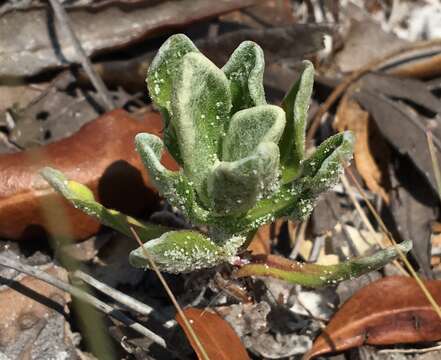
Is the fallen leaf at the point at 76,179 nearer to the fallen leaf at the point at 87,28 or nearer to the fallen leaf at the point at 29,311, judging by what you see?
the fallen leaf at the point at 29,311

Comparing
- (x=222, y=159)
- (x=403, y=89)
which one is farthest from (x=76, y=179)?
(x=403, y=89)

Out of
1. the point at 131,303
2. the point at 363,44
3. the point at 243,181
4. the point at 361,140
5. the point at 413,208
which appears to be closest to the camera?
the point at 243,181

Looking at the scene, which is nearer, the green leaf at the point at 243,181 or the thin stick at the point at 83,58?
the green leaf at the point at 243,181

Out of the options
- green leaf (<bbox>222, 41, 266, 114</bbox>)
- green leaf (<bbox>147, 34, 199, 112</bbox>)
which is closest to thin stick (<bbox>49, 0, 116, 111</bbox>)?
green leaf (<bbox>147, 34, 199, 112</bbox>)

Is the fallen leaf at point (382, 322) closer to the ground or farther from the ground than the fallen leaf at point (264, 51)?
closer to the ground

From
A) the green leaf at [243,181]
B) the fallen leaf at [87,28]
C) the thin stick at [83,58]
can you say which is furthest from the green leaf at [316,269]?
the fallen leaf at [87,28]

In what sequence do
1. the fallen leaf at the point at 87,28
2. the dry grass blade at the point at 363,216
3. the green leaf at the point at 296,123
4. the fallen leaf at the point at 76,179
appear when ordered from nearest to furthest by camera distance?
1. the green leaf at the point at 296,123
2. the fallen leaf at the point at 76,179
3. the dry grass blade at the point at 363,216
4. the fallen leaf at the point at 87,28

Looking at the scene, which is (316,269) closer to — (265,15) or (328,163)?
(328,163)

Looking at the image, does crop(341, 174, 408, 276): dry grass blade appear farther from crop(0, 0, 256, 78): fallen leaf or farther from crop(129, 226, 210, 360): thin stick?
crop(0, 0, 256, 78): fallen leaf
